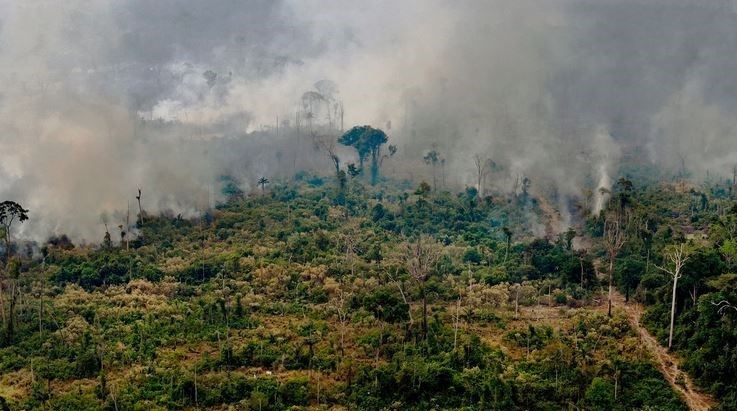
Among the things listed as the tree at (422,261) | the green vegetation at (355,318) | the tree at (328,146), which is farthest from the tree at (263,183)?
the tree at (422,261)

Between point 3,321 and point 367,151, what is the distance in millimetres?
62359

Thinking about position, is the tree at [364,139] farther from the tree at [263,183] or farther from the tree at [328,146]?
the tree at [263,183]

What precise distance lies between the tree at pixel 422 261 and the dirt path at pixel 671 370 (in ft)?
42.0

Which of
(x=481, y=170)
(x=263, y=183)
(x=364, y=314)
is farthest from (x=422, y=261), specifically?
(x=481, y=170)

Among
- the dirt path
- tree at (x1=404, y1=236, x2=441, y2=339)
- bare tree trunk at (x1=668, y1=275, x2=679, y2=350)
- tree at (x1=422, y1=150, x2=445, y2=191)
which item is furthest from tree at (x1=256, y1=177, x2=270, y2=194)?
bare tree trunk at (x1=668, y1=275, x2=679, y2=350)

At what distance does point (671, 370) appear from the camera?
3712 cm

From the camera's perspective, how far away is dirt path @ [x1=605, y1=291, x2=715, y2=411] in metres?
33.5

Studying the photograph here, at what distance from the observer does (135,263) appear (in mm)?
57156

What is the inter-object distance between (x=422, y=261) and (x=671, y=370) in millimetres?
18539

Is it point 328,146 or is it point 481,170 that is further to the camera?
point 328,146

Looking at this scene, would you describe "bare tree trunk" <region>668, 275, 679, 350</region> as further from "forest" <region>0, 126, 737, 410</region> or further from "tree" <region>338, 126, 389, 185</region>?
"tree" <region>338, 126, 389, 185</region>

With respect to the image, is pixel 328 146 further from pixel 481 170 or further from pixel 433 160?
pixel 481 170

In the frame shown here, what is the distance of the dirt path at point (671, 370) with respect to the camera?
33.5 metres

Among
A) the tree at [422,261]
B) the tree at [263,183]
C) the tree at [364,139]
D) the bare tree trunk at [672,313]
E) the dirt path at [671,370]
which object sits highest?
the tree at [364,139]
